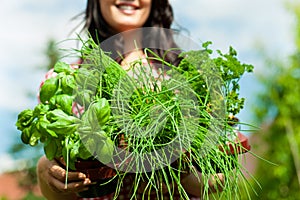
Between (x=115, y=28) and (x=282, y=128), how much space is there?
193 inches

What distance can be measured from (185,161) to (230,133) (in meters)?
0.09

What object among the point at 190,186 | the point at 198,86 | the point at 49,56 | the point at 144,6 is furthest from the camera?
the point at 49,56

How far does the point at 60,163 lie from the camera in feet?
3.25

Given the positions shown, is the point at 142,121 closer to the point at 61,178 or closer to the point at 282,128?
the point at 61,178

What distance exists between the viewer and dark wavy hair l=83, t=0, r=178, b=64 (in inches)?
54.5

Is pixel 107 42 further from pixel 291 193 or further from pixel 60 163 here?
pixel 291 193

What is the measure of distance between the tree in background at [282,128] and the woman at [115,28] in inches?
174

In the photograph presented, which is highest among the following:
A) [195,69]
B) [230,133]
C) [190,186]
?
[195,69]

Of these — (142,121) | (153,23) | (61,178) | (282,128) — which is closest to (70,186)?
(61,178)

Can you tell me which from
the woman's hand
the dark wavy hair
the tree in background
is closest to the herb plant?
the woman's hand

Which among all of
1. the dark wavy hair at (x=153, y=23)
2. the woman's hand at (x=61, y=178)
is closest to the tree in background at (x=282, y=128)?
the dark wavy hair at (x=153, y=23)

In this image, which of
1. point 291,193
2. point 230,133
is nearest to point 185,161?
point 230,133

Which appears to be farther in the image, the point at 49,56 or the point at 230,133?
the point at 49,56

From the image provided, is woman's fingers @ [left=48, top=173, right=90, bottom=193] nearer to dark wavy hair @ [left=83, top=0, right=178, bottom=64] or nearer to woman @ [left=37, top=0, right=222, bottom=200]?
woman @ [left=37, top=0, right=222, bottom=200]
